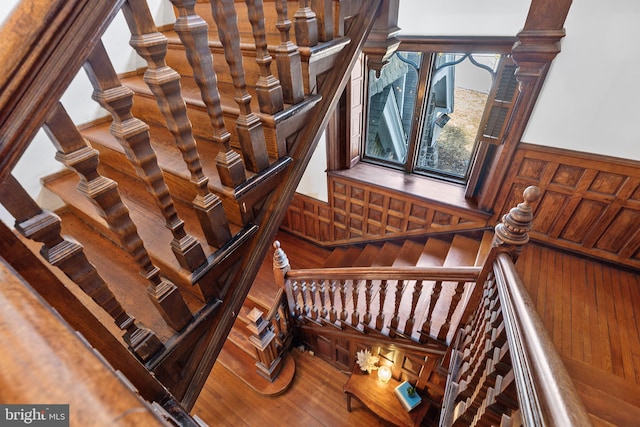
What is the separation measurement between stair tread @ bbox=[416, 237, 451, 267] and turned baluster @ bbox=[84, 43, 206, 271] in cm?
242

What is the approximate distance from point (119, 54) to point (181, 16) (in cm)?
152

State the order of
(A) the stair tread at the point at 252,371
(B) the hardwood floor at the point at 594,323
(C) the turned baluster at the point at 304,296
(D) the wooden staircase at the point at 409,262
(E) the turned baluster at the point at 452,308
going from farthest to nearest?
(A) the stair tread at the point at 252,371
(C) the turned baluster at the point at 304,296
(D) the wooden staircase at the point at 409,262
(E) the turned baluster at the point at 452,308
(B) the hardwood floor at the point at 594,323

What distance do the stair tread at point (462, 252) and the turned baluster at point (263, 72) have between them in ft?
7.26

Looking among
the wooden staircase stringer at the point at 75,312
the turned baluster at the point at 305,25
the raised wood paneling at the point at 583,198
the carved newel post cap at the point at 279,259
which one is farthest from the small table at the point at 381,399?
the turned baluster at the point at 305,25

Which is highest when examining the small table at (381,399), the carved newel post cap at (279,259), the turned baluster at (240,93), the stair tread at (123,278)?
the turned baluster at (240,93)

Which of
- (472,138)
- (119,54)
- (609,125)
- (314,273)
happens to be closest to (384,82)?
(472,138)

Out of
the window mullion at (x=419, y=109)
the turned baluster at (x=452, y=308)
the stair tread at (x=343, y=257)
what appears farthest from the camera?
the stair tread at (x=343, y=257)

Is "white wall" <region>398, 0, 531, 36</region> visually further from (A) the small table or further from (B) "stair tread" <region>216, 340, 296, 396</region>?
(B) "stair tread" <region>216, 340, 296, 396</region>

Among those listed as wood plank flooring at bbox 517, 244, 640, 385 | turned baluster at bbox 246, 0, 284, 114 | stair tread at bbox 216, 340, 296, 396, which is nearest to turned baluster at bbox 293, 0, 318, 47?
turned baluster at bbox 246, 0, 284, 114

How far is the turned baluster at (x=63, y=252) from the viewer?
570 millimetres

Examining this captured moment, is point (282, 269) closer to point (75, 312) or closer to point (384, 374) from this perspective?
point (384, 374)

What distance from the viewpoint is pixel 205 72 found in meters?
0.74

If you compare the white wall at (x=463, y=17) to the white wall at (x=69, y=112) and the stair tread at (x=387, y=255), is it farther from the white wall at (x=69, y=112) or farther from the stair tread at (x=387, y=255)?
the stair tread at (x=387, y=255)

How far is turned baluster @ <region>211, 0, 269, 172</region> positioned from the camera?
74 cm
